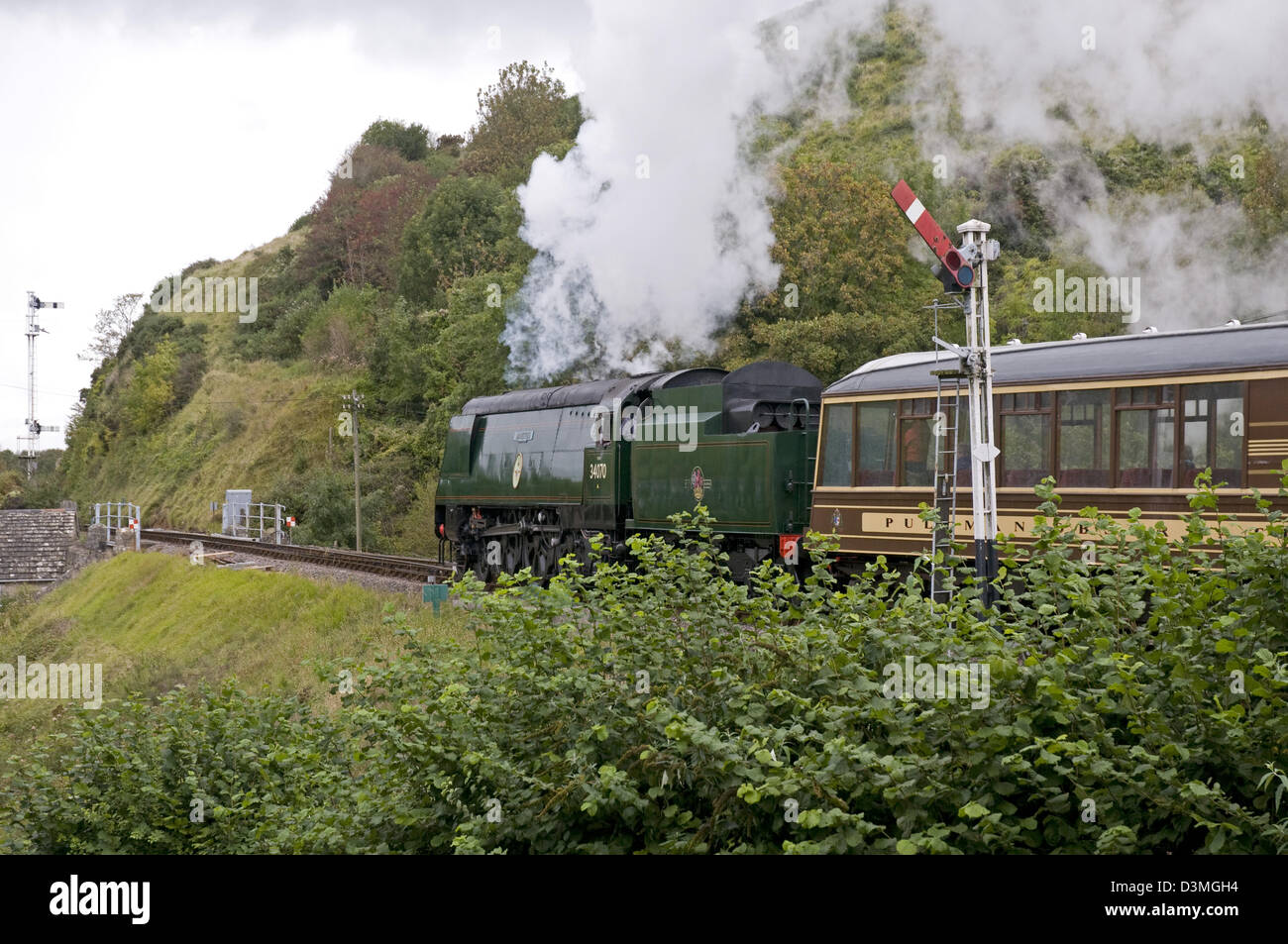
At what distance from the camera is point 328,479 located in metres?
→ 41.0

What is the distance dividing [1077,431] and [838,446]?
326 centimetres

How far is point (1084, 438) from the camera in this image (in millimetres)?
12688

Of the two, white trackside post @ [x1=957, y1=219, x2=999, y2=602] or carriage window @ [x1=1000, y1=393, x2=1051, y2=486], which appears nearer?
white trackside post @ [x1=957, y1=219, x2=999, y2=602]

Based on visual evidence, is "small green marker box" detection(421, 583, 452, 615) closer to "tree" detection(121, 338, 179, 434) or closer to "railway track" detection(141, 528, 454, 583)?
"railway track" detection(141, 528, 454, 583)

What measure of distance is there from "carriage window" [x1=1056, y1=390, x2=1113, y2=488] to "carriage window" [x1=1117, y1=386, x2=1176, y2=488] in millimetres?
177

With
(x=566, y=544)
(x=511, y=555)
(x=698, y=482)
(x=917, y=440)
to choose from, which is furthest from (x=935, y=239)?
(x=511, y=555)

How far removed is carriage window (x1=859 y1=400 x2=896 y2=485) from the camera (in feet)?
47.7

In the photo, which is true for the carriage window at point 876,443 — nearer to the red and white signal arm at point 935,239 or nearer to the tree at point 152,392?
the red and white signal arm at point 935,239

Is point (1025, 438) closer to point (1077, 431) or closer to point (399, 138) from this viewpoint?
point (1077, 431)

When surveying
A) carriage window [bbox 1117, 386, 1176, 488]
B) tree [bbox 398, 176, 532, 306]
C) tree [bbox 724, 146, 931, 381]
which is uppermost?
tree [bbox 398, 176, 532, 306]

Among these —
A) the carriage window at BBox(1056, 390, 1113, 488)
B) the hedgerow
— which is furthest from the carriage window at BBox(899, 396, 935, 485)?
the hedgerow

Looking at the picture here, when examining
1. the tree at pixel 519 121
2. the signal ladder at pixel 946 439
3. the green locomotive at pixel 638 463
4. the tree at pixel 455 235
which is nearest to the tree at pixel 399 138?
the tree at pixel 519 121

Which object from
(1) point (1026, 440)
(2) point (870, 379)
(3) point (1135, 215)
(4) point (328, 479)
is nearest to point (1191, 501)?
(1) point (1026, 440)

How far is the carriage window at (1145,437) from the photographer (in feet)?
39.4
